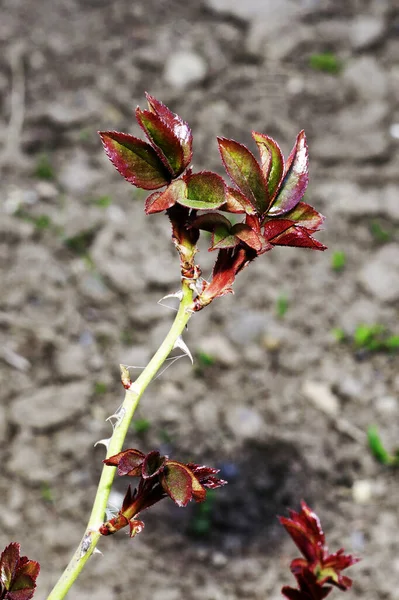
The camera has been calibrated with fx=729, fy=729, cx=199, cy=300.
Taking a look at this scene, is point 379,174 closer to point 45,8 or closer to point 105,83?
point 105,83

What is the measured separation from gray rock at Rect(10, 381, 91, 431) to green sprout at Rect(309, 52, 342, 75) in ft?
8.12

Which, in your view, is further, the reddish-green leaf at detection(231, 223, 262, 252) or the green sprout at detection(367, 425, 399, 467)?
the green sprout at detection(367, 425, 399, 467)

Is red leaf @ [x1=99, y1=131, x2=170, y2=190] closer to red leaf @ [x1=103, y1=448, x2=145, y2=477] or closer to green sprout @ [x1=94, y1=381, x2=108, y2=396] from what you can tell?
red leaf @ [x1=103, y1=448, x2=145, y2=477]

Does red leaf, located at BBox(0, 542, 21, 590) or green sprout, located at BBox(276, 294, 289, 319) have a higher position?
green sprout, located at BBox(276, 294, 289, 319)

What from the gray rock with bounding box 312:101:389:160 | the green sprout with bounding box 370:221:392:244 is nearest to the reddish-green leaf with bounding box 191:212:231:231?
the green sprout with bounding box 370:221:392:244

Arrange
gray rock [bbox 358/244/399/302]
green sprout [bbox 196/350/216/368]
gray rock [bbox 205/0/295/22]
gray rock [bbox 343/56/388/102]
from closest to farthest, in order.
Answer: green sprout [bbox 196/350/216/368] < gray rock [bbox 358/244/399/302] < gray rock [bbox 343/56/388/102] < gray rock [bbox 205/0/295/22]

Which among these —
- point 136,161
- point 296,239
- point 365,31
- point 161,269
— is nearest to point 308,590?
point 296,239

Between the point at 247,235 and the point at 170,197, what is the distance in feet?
0.33

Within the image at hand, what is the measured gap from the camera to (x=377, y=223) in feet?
11.7

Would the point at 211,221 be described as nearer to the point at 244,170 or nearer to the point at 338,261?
the point at 244,170

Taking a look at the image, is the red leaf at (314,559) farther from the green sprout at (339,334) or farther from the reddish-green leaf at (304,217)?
the green sprout at (339,334)

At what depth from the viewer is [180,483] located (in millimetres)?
868

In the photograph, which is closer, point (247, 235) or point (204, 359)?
point (247, 235)

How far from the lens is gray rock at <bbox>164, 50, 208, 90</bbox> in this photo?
421 cm
